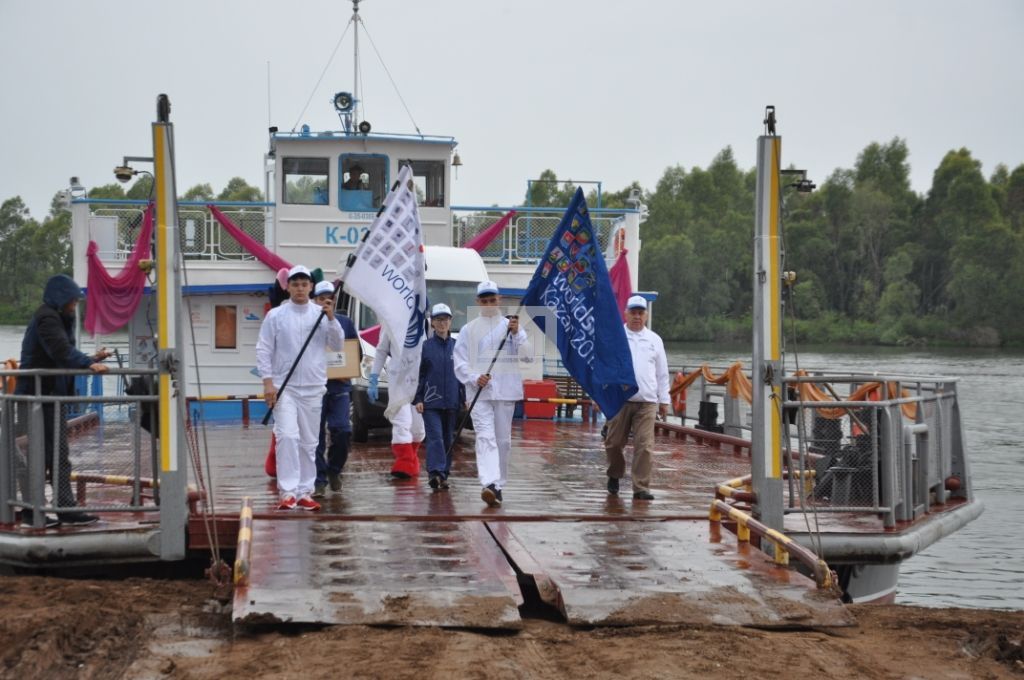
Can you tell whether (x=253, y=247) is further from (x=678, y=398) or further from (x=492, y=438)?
(x=492, y=438)

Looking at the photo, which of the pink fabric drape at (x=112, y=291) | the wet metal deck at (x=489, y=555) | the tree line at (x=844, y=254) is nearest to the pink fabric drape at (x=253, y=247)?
the pink fabric drape at (x=112, y=291)

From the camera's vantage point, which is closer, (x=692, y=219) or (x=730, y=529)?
(x=730, y=529)

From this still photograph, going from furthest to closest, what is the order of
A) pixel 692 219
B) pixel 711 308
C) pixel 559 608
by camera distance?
pixel 692 219 < pixel 711 308 < pixel 559 608

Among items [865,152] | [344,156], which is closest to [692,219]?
[865,152]

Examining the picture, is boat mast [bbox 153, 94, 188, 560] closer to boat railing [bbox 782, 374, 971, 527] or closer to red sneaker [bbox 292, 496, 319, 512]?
red sneaker [bbox 292, 496, 319, 512]

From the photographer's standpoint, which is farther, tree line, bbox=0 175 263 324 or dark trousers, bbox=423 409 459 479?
tree line, bbox=0 175 263 324

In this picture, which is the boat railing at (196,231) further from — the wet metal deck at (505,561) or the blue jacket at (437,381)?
the blue jacket at (437,381)

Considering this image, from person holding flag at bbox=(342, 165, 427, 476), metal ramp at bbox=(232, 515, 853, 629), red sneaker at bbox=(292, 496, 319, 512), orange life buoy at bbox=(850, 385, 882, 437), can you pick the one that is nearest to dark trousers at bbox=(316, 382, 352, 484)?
person holding flag at bbox=(342, 165, 427, 476)

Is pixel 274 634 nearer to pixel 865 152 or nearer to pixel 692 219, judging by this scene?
pixel 692 219

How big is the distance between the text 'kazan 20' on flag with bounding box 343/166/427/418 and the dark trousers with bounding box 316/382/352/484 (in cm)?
50

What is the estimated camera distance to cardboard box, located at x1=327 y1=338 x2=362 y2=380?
1061 centimetres

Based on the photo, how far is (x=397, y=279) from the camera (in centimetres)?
1071

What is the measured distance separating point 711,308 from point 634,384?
64.4 meters

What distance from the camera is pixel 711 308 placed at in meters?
73.6
